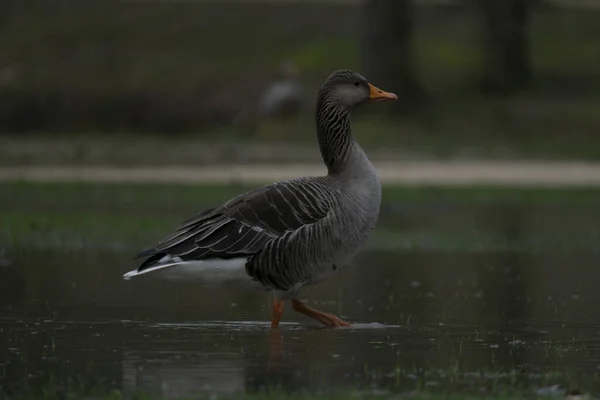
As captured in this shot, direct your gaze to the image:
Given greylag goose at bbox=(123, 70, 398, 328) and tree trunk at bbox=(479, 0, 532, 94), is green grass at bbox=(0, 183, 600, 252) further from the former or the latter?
tree trunk at bbox=(479, 0, 532, 94)

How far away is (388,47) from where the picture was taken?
3703 centimetres

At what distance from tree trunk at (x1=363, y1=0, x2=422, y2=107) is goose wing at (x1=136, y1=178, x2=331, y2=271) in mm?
25810

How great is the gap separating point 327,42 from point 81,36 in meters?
7.72

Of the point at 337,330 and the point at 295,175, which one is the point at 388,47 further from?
the point at 337,330

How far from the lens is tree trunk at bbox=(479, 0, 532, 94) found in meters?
38.5

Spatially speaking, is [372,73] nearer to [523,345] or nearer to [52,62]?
[52,62]

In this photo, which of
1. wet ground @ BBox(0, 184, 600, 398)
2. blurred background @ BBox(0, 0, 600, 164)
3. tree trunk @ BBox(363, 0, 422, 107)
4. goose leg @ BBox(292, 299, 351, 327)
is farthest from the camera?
tree trunk @ BBox(363, 0, 422, 107)

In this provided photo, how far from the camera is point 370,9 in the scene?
3738 cm

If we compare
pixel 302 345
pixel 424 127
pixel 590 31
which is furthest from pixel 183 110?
→ pixel 302 345

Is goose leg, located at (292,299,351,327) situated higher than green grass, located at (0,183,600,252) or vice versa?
goose leg, located at (292,299,351,327)

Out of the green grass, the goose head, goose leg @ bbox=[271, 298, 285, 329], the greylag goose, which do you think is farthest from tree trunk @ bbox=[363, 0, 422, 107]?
goose leg @ bbox=[271, 298, 285, 329]

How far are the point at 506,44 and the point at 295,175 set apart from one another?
1416 cm

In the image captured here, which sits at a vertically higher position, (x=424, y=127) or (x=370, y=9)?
(x=370, y=9)

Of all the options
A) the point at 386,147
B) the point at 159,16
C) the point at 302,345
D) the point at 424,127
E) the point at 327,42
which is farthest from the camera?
the point at 159,16
